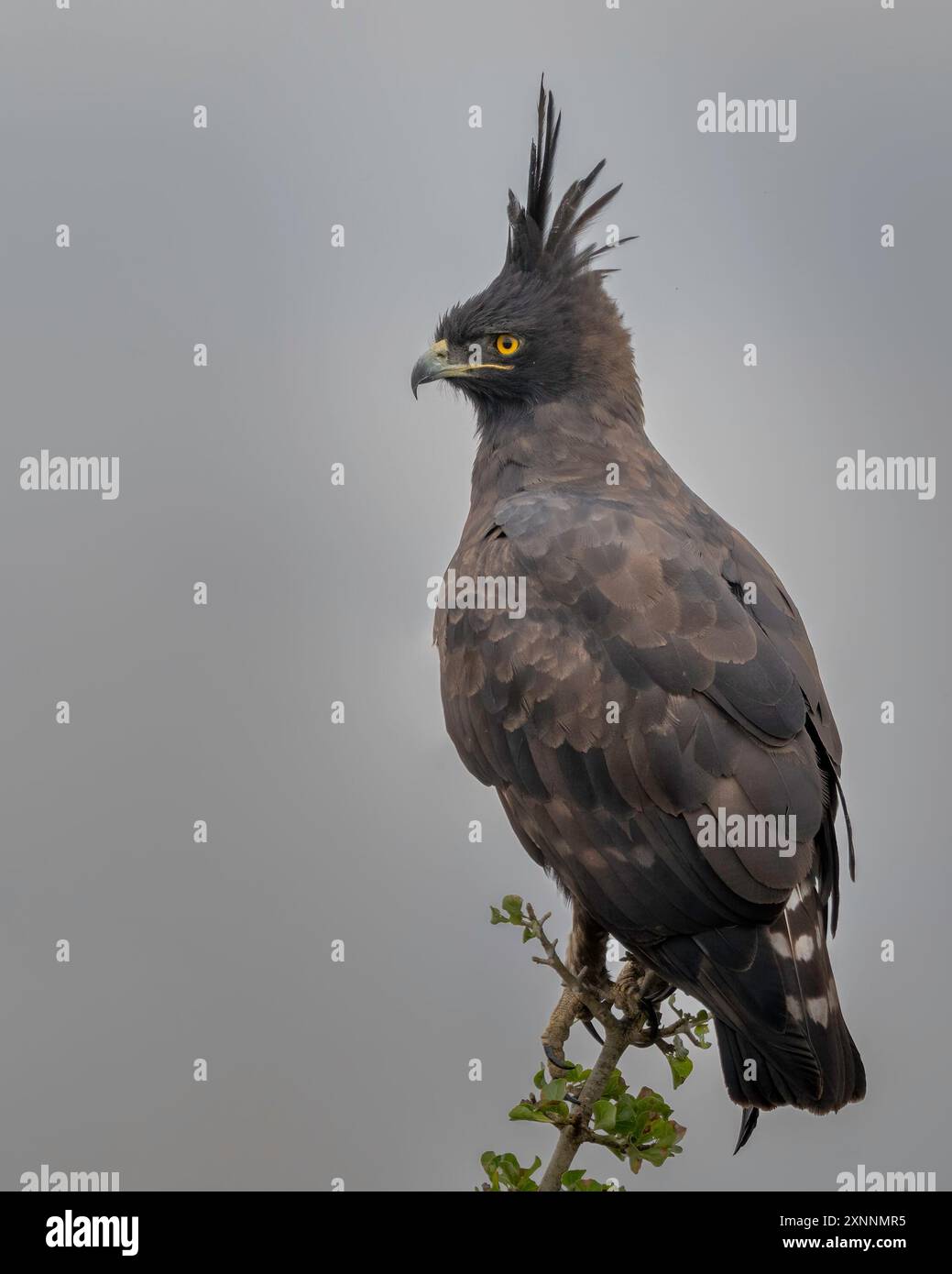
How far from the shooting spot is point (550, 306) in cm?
280

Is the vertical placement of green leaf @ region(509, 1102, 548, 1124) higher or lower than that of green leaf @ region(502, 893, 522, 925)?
lower

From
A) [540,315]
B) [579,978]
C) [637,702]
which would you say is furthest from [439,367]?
[579,978]

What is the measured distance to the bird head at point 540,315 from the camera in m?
2.81

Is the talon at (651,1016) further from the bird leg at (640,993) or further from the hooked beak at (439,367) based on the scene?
the hooked beak at (439,367)

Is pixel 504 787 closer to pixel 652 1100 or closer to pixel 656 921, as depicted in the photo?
pixel 656 921

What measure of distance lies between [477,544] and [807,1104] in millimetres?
1244

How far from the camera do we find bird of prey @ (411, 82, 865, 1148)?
7.31 feet

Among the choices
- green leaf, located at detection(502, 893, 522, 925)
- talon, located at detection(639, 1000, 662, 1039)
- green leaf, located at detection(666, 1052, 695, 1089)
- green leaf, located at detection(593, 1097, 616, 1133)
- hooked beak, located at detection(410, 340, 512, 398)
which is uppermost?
hooked beak, located at detection(410, 340, 512, 398)

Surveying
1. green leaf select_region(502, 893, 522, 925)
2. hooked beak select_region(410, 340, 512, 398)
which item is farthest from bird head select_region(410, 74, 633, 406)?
green leaf select_region(502, 893, 522, 925)

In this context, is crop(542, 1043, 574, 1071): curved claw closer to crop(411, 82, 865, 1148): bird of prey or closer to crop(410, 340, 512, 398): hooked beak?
crop(411, 82, 865, 1148): bird of prey

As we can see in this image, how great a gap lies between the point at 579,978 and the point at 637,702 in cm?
60

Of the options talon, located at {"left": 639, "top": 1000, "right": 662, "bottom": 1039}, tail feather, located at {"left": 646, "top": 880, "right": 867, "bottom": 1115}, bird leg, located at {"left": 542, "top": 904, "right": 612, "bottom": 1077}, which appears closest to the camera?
tail feather, located at {"left": 646, "top": 880, "right": 867, "bottom": 1115}

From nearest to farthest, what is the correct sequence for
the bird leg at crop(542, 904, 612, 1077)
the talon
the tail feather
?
the tail feather < the talon < the bird leg at crop(542, 904, 612, 1077)

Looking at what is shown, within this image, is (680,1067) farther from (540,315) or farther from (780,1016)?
(540,315)
